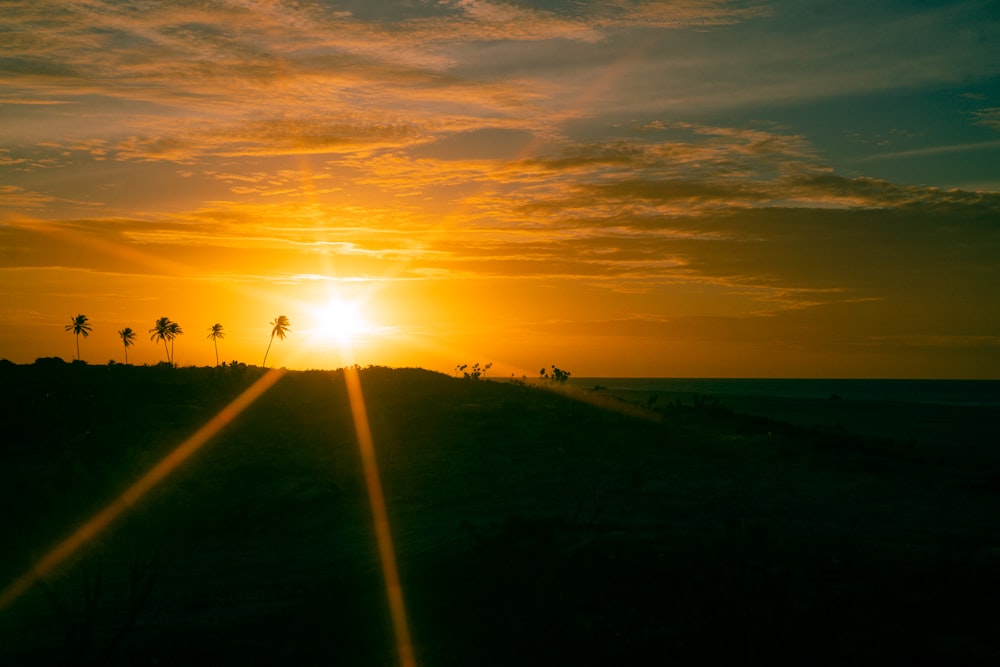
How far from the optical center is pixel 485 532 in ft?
65.2

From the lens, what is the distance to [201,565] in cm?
2197

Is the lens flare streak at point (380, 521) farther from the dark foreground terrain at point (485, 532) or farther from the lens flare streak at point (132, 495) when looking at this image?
the lens flare streak at point (132, 495)

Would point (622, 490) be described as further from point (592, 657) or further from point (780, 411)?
point (780, 411)

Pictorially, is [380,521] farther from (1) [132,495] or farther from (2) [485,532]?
(1) [132,495]

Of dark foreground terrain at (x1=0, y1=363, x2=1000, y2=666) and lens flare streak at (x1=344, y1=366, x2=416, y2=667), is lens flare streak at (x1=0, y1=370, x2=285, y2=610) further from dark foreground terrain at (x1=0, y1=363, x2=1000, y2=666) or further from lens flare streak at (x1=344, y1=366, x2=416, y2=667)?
Answer: lens flare streak at (x1=344, y1=366, x2=416, y2=667)

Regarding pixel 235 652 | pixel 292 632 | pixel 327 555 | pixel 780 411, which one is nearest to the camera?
pixel 235 652

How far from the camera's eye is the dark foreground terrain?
12484 millimetres

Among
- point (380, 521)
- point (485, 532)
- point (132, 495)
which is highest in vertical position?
point (132, 495)

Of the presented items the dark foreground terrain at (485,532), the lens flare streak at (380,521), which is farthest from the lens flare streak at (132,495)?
the lens flare streak at (380,521)

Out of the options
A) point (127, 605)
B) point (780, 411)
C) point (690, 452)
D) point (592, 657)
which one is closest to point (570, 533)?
point (592, 657)

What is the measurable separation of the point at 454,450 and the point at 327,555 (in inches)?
→ 483


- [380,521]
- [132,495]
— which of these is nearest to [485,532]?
[380,521]

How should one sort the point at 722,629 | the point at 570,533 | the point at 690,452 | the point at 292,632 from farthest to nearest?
the point at 690,452 → the point at 570,533 → the point at 292,632 → the point at 722,629

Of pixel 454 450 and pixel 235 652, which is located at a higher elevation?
pixel 454 450
